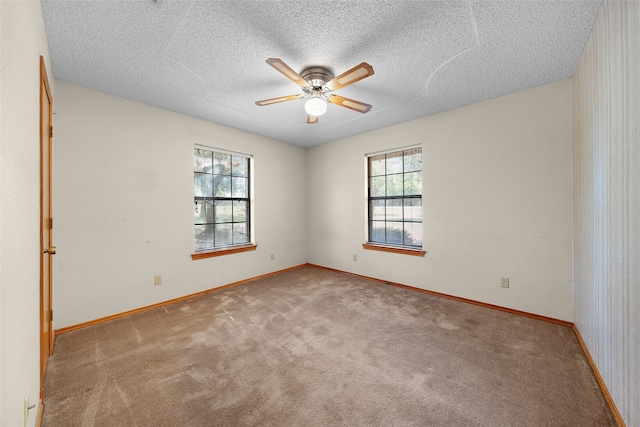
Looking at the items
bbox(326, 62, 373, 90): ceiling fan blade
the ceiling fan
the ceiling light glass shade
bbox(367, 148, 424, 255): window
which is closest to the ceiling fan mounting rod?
the ceiling fan

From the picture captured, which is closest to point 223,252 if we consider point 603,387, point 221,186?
point 221,186

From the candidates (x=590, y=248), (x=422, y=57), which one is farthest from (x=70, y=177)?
(x=590, y=248)

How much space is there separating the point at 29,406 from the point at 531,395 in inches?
109

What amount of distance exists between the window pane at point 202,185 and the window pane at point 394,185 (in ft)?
9.07

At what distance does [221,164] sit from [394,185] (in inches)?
107

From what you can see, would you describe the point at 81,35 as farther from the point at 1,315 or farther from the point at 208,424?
the point at 208,424

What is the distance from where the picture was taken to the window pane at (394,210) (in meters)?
3.87

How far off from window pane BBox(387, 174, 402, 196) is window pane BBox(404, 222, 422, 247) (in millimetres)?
513

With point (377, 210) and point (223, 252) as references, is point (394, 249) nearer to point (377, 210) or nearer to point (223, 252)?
point (377, 210)

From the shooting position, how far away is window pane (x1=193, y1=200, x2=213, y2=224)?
350 centimetres

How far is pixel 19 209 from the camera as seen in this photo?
109 cm

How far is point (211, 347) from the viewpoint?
214 centimetres

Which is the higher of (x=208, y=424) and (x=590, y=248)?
(x=590, y=248)

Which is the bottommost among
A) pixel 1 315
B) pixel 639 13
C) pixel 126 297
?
pixel 126 297
